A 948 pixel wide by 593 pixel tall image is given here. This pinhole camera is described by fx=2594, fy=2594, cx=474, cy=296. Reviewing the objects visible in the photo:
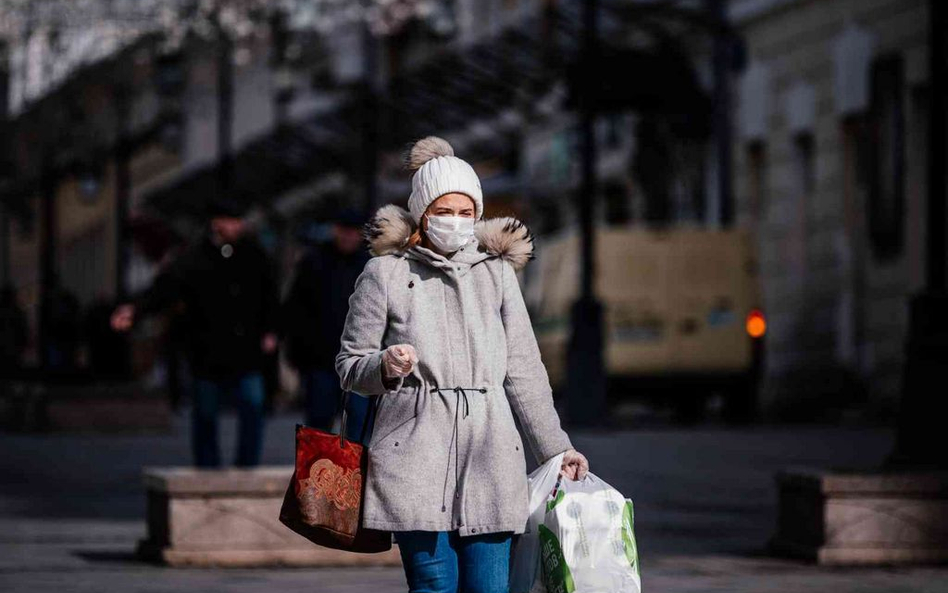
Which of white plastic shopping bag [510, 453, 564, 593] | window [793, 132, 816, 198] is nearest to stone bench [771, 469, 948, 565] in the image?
white plastic shopping bag [510, 453, 564, 593]

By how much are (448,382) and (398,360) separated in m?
0.28

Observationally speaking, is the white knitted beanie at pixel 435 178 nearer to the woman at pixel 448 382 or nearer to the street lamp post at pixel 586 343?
the woman at pixel 448 382

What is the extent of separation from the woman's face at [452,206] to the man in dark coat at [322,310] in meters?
5.99

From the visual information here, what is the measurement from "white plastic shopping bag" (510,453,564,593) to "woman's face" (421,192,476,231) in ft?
2.35

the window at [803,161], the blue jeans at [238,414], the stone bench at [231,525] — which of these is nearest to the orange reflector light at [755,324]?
the window at [803,161]

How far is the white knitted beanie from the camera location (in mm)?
6914

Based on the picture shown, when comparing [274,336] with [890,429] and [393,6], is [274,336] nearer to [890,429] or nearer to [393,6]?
[890,429]

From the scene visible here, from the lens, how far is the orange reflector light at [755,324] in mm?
27031

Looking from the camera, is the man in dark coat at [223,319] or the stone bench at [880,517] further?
the man in dark coat at [223,319]

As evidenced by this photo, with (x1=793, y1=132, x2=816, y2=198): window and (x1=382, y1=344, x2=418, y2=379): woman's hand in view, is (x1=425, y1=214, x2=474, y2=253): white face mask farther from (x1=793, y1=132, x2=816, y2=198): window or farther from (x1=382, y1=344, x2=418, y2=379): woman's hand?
(x1=793, y1=132, x2=816, y2=198): window

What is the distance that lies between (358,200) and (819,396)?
53.1ft

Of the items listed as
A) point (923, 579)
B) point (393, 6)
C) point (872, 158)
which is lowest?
point (923, 579)

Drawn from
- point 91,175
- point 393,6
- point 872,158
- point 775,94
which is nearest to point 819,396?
point 872,158

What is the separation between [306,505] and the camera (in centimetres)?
693
